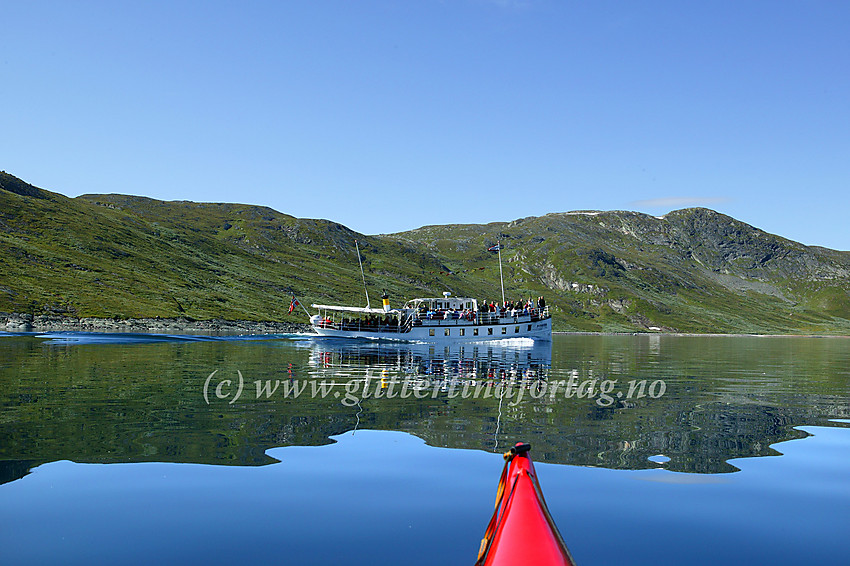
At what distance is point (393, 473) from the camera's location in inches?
672

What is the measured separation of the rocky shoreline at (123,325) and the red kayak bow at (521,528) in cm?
13663

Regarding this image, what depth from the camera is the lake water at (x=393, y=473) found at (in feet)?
37.5

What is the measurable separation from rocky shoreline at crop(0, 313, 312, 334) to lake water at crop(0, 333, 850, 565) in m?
108

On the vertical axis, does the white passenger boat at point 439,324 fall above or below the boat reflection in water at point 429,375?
above

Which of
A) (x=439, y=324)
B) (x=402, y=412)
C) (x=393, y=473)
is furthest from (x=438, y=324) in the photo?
(x=393, y=473)

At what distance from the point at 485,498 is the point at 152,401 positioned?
20953 millimetres

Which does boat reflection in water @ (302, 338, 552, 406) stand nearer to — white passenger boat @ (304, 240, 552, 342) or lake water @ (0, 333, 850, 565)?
lake water @ (0, 333, 850, 565)

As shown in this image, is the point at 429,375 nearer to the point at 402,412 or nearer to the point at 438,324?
the point at 402,412

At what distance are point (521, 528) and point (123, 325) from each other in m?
152

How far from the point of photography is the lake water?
1144 centimetres

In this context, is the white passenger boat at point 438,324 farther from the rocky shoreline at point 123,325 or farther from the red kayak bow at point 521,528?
the red kayak bow at point 521,528

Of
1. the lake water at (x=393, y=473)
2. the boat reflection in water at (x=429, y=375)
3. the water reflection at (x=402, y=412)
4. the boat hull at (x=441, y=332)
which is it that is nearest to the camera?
the lake water at (x=393, y=473)

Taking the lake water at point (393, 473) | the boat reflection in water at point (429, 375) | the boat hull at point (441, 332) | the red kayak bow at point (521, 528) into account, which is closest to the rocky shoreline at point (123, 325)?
the boat hull at point (441, 332)

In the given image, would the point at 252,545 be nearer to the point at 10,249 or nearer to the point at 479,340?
the point at 479,340
